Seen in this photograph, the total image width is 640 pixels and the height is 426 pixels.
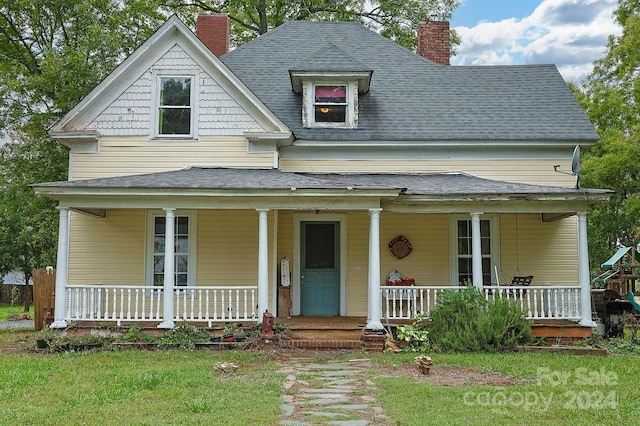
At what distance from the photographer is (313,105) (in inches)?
595

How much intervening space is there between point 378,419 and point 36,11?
20.5 metres

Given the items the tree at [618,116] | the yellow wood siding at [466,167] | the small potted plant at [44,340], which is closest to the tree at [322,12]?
the tree at [618,116]

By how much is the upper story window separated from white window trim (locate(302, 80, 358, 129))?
285 cm

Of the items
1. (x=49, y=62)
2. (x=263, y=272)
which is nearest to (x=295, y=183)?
(x=263, y=272)

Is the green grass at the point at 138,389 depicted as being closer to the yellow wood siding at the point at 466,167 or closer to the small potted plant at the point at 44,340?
the small potted plant at the point at 44,340

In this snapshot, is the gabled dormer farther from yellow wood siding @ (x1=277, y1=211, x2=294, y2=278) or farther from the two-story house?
yellow wood siding @ (x1=277, y1=211, x2=294, y2=278)

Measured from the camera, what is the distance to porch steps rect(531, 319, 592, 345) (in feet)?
39.3

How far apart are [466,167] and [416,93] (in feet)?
8.66

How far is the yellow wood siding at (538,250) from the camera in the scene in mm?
14547

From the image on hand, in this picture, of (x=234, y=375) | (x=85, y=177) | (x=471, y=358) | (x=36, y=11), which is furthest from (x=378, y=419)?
(x=36, y=11)

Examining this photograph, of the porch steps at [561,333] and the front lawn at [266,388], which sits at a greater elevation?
the porch steps at [561,333]

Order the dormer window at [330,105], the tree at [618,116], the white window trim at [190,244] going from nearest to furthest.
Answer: the white window trim at [190,244] < the dormer window at [330,105] < the tree at [618,116]

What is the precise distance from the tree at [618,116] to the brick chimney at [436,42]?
1008cm

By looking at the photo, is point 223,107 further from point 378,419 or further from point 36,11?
point 36,11
